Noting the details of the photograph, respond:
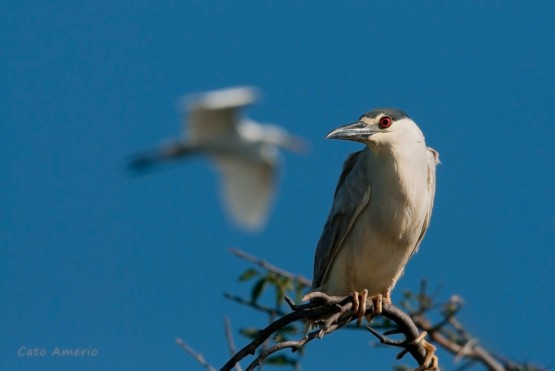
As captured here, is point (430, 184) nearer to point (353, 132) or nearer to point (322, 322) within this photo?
point (353, 132)

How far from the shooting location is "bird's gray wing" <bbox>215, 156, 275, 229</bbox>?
409cm

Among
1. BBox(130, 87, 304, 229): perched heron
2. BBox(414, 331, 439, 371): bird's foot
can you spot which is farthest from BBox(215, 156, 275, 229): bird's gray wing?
BBox(414, 331, 439, 371): bird's foot

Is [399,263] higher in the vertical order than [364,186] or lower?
lower

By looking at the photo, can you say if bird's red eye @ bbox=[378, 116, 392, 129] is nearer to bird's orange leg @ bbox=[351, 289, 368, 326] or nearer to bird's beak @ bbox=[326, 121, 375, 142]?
bird's beak @ bbox=[326, 121, 375, 142]

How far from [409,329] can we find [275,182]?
45.4 inches

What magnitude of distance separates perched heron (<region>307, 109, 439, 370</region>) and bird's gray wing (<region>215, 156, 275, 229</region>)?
35 centimetres

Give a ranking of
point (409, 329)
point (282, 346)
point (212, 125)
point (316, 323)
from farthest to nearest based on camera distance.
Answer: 1. point (316, 323)
2. point (212, 125)
3. point (409, 329)
4. point (282, 346)

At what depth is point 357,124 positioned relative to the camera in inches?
155

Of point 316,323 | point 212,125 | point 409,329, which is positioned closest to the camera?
point 409,329

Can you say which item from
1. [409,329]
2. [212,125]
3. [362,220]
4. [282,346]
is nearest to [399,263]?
[362,220]

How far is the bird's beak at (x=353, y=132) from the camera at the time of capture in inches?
150

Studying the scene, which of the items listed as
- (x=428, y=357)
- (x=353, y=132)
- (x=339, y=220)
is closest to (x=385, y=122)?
(x=353, y=132)

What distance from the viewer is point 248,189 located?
4152mm

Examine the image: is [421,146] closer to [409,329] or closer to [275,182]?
[275,182]
